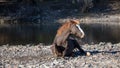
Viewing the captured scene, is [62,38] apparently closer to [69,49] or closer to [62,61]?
[69,49]

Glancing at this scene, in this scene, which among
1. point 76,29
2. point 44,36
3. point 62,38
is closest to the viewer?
point 76,29

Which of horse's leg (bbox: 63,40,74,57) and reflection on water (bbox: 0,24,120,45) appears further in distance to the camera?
reflection on water (bbox: 0,24,120,45)

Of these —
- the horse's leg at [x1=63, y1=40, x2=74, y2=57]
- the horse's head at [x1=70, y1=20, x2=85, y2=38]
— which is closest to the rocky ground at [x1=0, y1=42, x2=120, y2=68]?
the horse's leg at [x1=63, y1=40, x2=74, y2=57]

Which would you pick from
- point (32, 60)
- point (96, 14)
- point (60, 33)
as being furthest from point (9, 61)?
point (96, 14)

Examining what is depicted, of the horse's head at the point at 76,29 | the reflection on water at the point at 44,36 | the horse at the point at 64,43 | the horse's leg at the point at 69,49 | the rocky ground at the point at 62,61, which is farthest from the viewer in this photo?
the reflection on water at the point at 44,36

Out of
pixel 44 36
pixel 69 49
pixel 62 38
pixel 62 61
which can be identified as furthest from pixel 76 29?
pixel 44 36

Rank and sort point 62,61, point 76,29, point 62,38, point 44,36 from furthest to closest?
point 44,36 < point 62,38 < point 76,29 < point 62,61

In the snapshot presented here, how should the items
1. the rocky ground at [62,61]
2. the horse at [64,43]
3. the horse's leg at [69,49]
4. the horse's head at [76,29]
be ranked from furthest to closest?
the horse's leg at [69,49], the horse at [64,43], the horse's head at [76,29], the rocky ground at [62,61]

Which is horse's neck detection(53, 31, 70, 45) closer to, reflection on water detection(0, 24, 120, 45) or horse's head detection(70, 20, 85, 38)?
horse's head detection(70, 20, 85, 38)

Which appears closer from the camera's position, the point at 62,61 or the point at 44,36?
the point at 62,61

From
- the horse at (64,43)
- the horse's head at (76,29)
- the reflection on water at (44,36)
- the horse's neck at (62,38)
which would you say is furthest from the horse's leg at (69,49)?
the reflection on water at (44,36)

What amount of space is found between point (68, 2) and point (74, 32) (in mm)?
47003

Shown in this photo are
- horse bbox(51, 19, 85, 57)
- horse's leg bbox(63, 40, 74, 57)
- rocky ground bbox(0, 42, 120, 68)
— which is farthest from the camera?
horse's leg bbox(63, 40, 74, 57)

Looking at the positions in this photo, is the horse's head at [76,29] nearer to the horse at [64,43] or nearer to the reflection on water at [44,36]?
the horse at [64,43]
